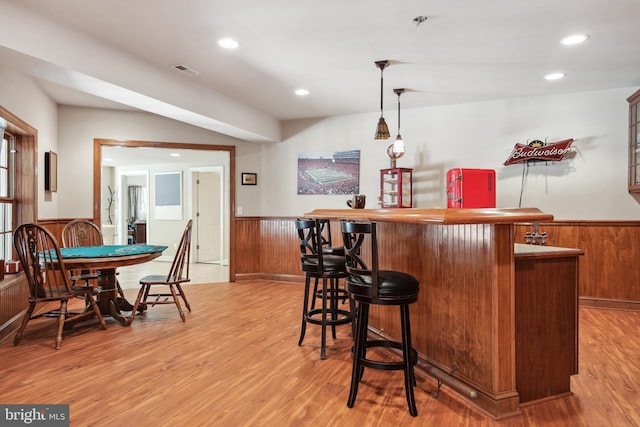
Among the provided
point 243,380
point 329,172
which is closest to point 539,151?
point 329,172

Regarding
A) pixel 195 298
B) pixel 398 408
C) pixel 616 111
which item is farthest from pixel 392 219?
pixel 616 111

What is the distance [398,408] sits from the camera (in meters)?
2.12

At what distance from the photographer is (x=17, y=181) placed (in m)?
3.99

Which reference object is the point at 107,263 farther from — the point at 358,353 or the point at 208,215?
the point at 208,215

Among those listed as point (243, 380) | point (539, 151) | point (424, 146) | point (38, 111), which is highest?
point (38, 111)

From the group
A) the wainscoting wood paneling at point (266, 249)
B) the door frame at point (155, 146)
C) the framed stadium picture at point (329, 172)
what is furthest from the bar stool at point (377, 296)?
the door frame at point (155, 146)

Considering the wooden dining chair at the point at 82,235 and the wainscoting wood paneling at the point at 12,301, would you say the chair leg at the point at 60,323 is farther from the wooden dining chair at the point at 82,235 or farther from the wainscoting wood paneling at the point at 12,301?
the wooden dining chair at the point at 82,235

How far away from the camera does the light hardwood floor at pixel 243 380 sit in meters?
2.04

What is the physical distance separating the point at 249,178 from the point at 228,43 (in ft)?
10.0

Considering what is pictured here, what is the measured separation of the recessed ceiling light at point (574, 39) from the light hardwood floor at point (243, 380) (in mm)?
2503

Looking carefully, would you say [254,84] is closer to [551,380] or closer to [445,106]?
[445,106]

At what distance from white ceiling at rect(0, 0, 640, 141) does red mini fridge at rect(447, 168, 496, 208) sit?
3.24 feet

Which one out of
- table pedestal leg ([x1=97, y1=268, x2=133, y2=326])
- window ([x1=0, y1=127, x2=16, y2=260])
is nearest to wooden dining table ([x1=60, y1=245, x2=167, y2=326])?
table pedestal leg ([x1=97, y1=268, x2=133, y2=326])

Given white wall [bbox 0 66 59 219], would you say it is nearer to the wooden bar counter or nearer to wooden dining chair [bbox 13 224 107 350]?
wooden dining chair [bbox 13 224 107 350]
